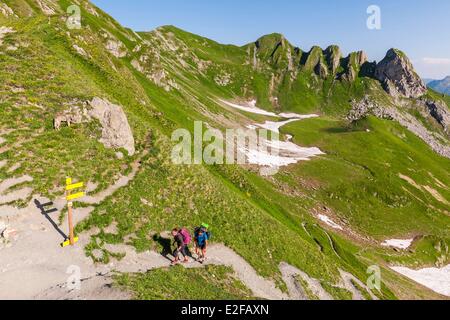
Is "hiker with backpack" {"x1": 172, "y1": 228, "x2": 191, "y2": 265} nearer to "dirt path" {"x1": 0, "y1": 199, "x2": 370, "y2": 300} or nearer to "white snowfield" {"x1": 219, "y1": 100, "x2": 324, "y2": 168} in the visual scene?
"dirt path" {"x1": 0, "y1": 199, "x2": 370, "y2": 300}

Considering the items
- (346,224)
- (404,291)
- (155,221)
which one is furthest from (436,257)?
(155,221)

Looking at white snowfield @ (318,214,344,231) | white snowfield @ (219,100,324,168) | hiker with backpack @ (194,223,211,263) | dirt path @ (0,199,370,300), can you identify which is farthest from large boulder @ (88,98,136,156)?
white snowfield @ (219,100,324,168)

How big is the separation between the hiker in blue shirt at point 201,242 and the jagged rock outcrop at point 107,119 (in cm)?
1251

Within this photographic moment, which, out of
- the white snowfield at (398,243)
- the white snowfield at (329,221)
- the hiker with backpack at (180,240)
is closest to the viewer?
the hiker with backpack at (180,240)

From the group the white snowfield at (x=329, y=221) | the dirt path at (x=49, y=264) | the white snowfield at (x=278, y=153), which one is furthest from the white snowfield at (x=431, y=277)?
the dirt path at (x=49, y=264)

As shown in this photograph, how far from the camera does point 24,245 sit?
70.7ft

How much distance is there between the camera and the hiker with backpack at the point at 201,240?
1042 inches

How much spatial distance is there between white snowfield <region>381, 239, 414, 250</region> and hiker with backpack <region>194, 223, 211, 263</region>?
7888 centimetres

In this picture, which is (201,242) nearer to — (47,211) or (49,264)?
(49,264)

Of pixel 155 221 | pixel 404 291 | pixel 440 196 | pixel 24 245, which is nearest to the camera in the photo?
pixel 24 245

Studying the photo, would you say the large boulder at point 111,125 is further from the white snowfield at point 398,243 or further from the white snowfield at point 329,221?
the white snowfield at point 398,243
